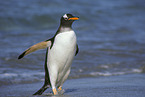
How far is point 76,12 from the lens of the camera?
53.4 feet

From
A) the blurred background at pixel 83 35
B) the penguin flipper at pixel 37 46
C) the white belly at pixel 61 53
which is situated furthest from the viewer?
the blurred background at pixel 83 35

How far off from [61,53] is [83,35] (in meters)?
7.12

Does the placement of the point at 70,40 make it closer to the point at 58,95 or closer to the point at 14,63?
the point at 58,95

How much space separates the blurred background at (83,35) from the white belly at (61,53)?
4.49ft

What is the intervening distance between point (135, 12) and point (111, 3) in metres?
2.19

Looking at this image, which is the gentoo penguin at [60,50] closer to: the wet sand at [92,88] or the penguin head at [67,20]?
the penguin head at [67,20]

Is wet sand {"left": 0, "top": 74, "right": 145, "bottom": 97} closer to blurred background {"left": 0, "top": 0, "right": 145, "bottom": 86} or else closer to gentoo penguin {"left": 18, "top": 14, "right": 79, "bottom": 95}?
gentoo penguin {"left": 18, "top": 14, "right": 79, "bottom": 95}

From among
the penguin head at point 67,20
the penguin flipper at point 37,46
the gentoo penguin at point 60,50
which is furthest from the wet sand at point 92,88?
the penguin head at point 67,20

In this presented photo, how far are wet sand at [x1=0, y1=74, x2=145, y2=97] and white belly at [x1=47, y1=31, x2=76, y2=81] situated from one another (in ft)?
1.28

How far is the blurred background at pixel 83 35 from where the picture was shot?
22.6ft

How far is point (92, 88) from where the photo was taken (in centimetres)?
497

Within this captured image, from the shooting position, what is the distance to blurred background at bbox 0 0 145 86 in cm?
688

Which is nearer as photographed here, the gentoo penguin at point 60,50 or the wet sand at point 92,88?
the gentoo penguin at point 60,50

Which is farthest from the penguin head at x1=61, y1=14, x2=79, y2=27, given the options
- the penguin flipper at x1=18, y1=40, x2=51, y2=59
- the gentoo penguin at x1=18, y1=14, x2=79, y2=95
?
the penguin flipper at x1=18, y1=40, x2=51, y2=59
